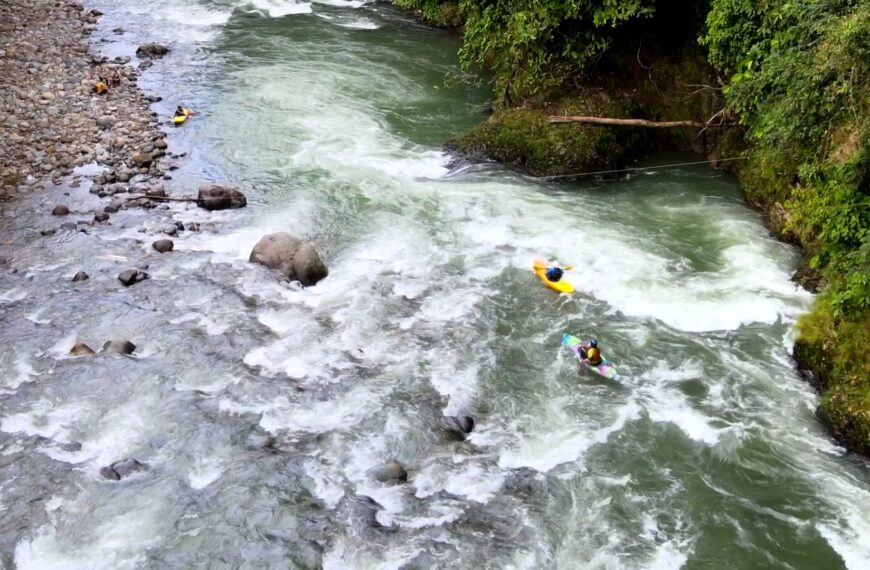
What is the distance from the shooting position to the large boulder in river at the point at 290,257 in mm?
10922

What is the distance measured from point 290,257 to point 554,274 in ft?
13.5

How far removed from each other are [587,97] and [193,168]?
8.11 meters

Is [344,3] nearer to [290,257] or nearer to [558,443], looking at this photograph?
[290,257]

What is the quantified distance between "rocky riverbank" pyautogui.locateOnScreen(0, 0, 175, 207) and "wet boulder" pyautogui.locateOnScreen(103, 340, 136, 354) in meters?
4.31

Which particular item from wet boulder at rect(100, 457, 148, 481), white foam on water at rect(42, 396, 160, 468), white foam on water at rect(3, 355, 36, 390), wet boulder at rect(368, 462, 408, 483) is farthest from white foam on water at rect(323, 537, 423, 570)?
white foam on water at rect(3, 355, 36, 390)

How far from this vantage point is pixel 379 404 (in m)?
8.64

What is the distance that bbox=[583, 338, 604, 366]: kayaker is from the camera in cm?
905

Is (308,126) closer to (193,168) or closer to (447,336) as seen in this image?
(193,168)

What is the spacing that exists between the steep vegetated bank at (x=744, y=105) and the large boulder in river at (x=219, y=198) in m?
4.52

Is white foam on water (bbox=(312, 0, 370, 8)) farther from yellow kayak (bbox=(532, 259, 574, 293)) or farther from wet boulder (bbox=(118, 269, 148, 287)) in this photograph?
yellow kayak (bbox=(532, 259, 574, 293))

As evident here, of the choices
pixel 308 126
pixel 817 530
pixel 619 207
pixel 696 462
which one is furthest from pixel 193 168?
pixel 817 530

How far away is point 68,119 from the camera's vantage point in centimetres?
1553

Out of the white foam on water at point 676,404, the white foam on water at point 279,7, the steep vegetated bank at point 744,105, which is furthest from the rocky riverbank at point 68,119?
the white foam on water at point 676,404

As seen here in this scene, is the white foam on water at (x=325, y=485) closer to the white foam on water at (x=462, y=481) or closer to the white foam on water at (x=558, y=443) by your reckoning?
the white foam on water at (x=462, y=481)
